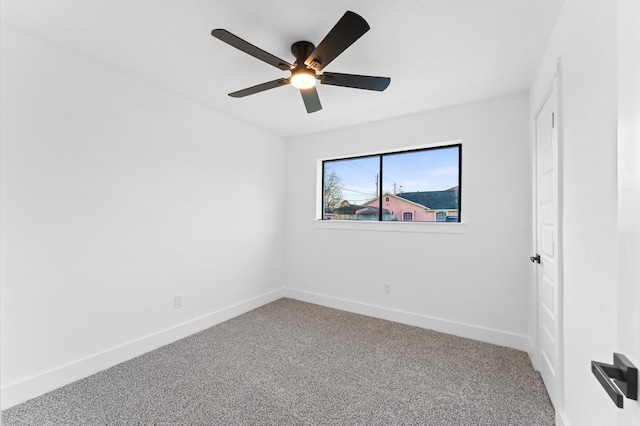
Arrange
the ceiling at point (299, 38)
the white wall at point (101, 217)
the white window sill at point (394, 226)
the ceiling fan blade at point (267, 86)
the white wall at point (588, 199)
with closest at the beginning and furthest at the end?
the white wall at point (588, 199)
the ceiling at point (299, 38)
the white wall at point (101, 217)
the ceiling fan blade at point (267, 86)
the white window sill at point (394, 226)

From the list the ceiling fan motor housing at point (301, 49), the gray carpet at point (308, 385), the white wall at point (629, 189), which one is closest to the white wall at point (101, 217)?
the gray carpet at point (308, 385)

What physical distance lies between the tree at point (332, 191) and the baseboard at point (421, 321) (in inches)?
50.1

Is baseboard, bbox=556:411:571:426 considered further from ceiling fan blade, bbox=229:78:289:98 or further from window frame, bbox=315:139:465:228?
ceiling fan blade, bbox=229:78:289:98

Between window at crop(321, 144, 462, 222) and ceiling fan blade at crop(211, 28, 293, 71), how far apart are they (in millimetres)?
2101

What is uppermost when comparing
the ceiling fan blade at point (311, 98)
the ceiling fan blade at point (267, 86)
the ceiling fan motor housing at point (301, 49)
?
the ceiling fan motor housing at point (301, 49)

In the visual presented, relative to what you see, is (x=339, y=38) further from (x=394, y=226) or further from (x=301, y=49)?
(x=394, y=226)

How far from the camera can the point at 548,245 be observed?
6.54ft

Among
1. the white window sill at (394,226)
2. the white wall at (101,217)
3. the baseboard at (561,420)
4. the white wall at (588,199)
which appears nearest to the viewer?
the white wall at (588,199)

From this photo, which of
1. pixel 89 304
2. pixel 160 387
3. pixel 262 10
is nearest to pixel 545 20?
pixel 262 10

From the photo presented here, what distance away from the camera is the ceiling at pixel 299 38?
1.66 meters

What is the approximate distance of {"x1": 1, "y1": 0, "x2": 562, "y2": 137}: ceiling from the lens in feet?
5.44

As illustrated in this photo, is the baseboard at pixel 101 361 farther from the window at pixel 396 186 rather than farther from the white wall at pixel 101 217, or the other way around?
the window at pixel 396 186

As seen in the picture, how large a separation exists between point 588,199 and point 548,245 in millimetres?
864

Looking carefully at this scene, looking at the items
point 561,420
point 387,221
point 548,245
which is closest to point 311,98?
point 387,221
